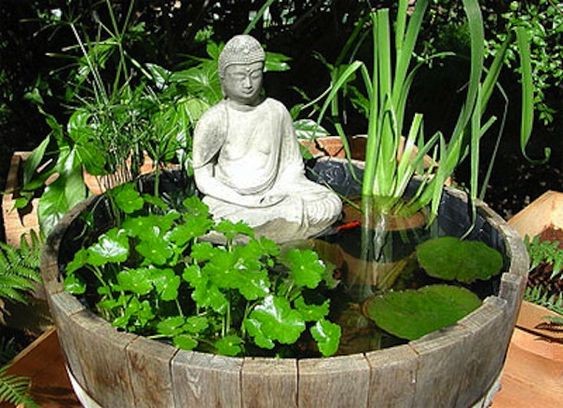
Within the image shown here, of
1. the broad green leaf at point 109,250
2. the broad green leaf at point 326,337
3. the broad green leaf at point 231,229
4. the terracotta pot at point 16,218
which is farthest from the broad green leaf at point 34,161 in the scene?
the broad green leaf at point 326,337

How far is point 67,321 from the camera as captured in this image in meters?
1.43

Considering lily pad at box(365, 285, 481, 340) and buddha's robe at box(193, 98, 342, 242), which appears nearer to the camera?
lily pad at box(365, 285, 481, 340)

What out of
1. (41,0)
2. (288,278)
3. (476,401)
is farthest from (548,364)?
(41,0)

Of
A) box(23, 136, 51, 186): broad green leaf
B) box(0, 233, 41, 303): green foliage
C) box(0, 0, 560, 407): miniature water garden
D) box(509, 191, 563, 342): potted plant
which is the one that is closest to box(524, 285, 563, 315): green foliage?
box(509, 191, 563, 342): potted plant

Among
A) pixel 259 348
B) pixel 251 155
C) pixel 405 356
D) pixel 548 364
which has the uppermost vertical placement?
pixel 251 155

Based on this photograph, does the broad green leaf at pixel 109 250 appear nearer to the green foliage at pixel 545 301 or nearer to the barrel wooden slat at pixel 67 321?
the barrel wooden slat at pixel 67 321

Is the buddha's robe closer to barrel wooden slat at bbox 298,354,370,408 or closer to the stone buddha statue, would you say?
the stone buddha statue

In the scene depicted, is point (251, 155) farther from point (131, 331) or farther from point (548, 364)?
point (548, 364)

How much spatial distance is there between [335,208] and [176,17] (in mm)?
1912

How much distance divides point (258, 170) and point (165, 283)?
56 centimetres

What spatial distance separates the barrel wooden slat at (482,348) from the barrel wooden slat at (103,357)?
2.16 ft

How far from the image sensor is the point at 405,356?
128 centimetres

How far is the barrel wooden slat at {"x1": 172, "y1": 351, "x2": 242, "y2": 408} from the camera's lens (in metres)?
1.26

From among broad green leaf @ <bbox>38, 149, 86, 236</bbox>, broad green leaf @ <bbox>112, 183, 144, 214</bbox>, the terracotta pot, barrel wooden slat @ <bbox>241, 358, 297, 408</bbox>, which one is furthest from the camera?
the terracotta pot
